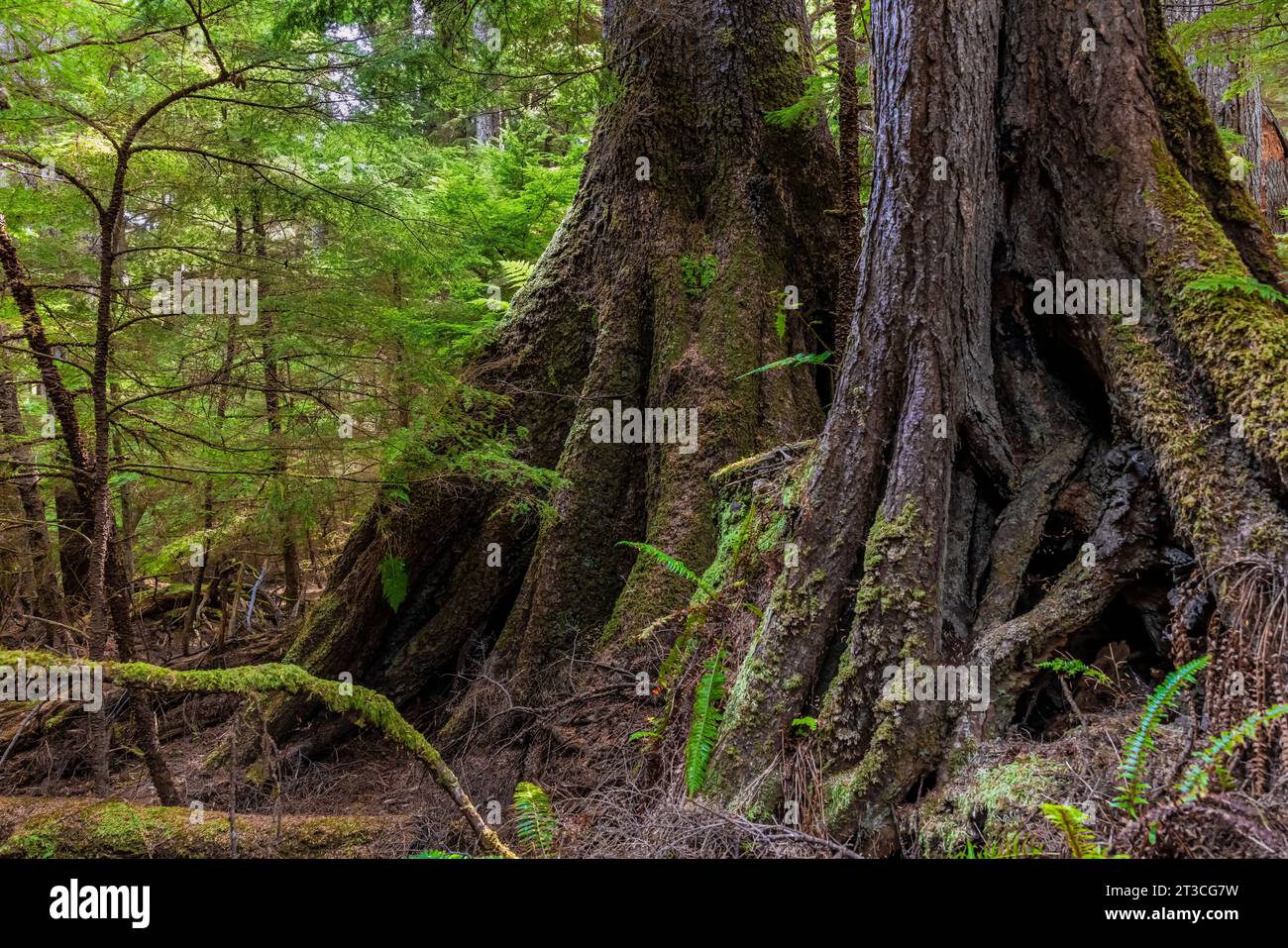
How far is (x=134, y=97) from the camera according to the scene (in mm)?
4891

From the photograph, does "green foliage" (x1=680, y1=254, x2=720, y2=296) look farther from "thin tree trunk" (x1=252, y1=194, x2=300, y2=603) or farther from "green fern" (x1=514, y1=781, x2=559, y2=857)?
"green fern" (x1=514, y1=781, x2=559, y2=857)

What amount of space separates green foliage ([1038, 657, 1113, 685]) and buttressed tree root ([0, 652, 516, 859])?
101 inches

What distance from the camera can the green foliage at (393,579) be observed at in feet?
19.7

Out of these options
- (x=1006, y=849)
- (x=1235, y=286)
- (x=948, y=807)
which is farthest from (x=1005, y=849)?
(x=1235, y=286)

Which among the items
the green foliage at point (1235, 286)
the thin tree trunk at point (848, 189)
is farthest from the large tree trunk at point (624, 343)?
the green foliage at point (1235, 286)

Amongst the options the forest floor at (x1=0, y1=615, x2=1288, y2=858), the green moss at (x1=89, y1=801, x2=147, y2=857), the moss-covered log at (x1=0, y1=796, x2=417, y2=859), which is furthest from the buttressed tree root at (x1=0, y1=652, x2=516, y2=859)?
the green moss at (x1=89, y1=801, x2=147, y2=857)

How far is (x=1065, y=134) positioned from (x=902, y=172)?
43.3 inches

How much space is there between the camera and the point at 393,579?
19.7 feet

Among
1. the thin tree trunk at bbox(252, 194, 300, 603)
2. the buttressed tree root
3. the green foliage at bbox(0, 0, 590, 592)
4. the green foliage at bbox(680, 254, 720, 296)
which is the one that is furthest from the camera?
the green foliage at bbox(680, 254, 720, 296)

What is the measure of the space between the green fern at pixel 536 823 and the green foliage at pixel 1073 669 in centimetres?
242

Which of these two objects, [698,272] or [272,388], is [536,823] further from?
[698,272]

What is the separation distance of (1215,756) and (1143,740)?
0.20m

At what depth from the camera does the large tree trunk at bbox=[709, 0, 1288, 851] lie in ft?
10.6

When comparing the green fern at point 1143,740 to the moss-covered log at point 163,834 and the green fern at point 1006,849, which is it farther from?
the moss-covered log at point 163,834
